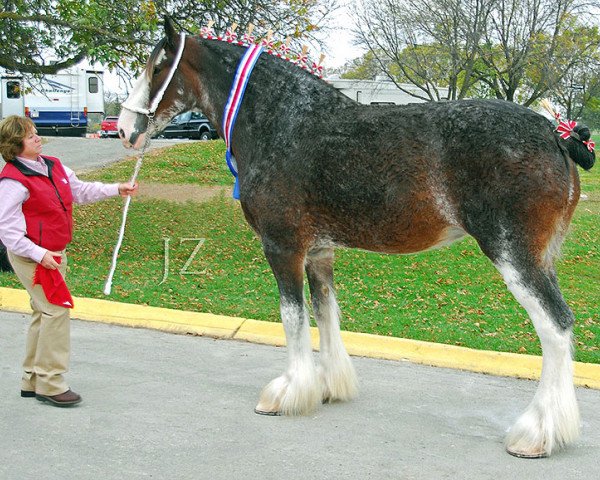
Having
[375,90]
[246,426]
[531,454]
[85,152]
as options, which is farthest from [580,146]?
[375,90]

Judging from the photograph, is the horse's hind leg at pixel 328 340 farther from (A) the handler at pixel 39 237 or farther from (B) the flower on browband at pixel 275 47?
(A) the handler at pixel 39 237

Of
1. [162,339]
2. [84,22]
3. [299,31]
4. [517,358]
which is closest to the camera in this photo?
[517,358]

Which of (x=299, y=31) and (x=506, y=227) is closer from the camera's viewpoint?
(x=506, y=227)

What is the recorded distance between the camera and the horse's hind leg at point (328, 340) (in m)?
4.92

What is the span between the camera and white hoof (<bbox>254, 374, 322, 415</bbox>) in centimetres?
463

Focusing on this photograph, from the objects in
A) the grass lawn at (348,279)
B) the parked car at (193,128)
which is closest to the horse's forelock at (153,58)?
the grass lawn at (348,279)

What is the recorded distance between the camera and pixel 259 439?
4320mm

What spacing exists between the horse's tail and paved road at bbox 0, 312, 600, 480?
1593mm

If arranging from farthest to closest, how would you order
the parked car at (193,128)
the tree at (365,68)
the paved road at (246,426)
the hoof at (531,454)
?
the parked car at (193,128), the tree at (365,68), the hoof at (531,454), the paved road at (246,426)

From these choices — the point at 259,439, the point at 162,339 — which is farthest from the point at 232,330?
the point at 259,439

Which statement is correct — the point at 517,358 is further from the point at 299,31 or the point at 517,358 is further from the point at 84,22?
the point at 84,22

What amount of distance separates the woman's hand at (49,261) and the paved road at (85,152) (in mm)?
11113

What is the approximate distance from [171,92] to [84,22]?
165 inches

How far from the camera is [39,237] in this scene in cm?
460
